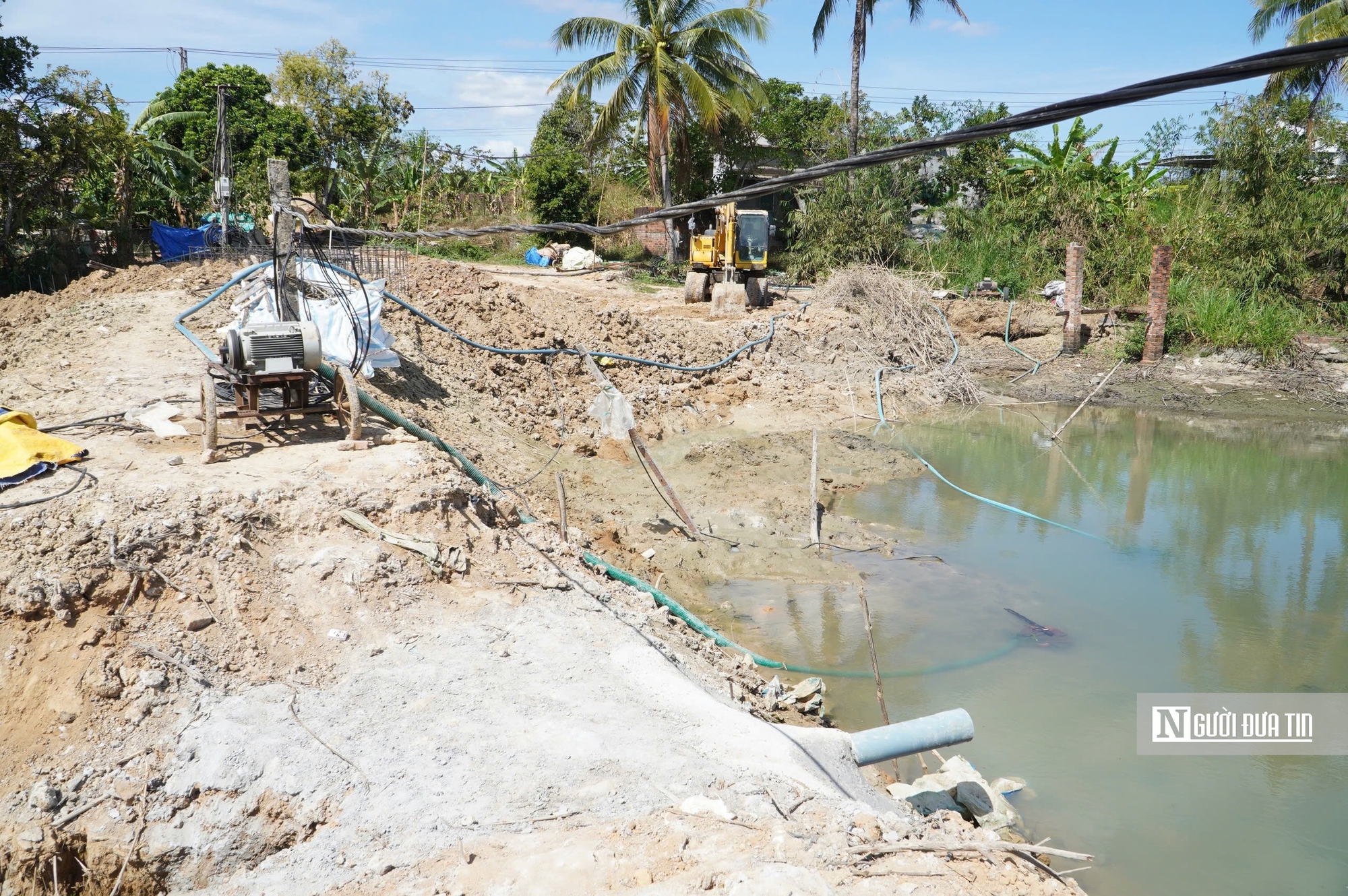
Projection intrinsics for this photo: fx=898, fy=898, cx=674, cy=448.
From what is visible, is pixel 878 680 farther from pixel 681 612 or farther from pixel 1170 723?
pixel 1170 723

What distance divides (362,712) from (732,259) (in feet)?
49.3

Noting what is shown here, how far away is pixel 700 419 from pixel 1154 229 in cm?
1361

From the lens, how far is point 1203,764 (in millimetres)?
5914

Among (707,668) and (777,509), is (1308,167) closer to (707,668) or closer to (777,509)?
(777,509)

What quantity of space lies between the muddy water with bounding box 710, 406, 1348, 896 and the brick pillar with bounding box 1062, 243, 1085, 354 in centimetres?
538

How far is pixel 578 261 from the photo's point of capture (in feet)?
75.6

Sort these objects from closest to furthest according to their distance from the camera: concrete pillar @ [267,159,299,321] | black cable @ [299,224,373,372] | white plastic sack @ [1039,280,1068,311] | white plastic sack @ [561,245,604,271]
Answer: concrete pillar @ [267,159,299,321] < black cable @ [299,224,373,372] < white plastic sack @ [1039,280,1068,311] < white plastic sack @ [561,245,604,271]

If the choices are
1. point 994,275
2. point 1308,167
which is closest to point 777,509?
point 994,275

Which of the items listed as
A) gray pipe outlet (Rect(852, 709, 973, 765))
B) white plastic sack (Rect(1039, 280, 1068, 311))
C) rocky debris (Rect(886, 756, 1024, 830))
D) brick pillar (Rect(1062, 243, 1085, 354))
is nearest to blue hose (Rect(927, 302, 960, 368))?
brick pillar (Rect(1062, 243, 1085, 354))

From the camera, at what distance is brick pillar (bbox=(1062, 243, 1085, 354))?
17922 millimetres

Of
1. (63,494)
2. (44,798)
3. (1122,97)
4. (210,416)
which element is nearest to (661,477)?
(210,416)

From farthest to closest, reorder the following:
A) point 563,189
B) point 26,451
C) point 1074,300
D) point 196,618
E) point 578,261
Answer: point 563,189 → point 578,261 → point 1074,300 → point 26,451 → point 196,618

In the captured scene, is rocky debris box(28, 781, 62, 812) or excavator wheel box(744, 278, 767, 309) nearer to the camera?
rocky debris box(28, 781, 62, 812)

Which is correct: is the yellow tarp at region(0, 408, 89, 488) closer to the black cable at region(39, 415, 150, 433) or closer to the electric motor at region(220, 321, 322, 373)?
the black cable at region(39, 415, 150, 433)
